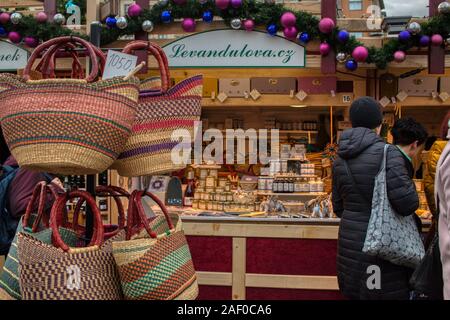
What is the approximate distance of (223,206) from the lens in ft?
16.1

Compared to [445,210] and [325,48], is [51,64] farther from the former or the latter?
[325,48]

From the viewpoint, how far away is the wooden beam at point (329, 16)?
4.07 m

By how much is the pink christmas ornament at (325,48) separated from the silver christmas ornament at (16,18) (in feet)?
8.08

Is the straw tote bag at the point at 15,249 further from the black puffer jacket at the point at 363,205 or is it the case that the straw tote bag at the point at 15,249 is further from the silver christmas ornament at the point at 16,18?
the silver christmas ornament at the point at 16,18

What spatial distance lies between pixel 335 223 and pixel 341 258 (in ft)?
3.31

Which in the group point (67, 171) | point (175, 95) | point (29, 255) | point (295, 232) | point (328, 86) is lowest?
point (295, 232)

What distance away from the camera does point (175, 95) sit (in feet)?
6.13

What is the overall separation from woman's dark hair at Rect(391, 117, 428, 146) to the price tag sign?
181 cm

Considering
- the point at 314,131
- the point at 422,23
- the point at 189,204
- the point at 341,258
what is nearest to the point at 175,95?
the point at 341,258

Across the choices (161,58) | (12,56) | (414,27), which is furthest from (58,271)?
(414,27)

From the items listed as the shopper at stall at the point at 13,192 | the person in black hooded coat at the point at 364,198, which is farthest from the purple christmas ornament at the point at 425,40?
the shopper at stall at the point at 13,192

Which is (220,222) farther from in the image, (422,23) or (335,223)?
(422,23)

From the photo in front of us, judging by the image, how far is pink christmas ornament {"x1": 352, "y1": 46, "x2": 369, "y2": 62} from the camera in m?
4.09
